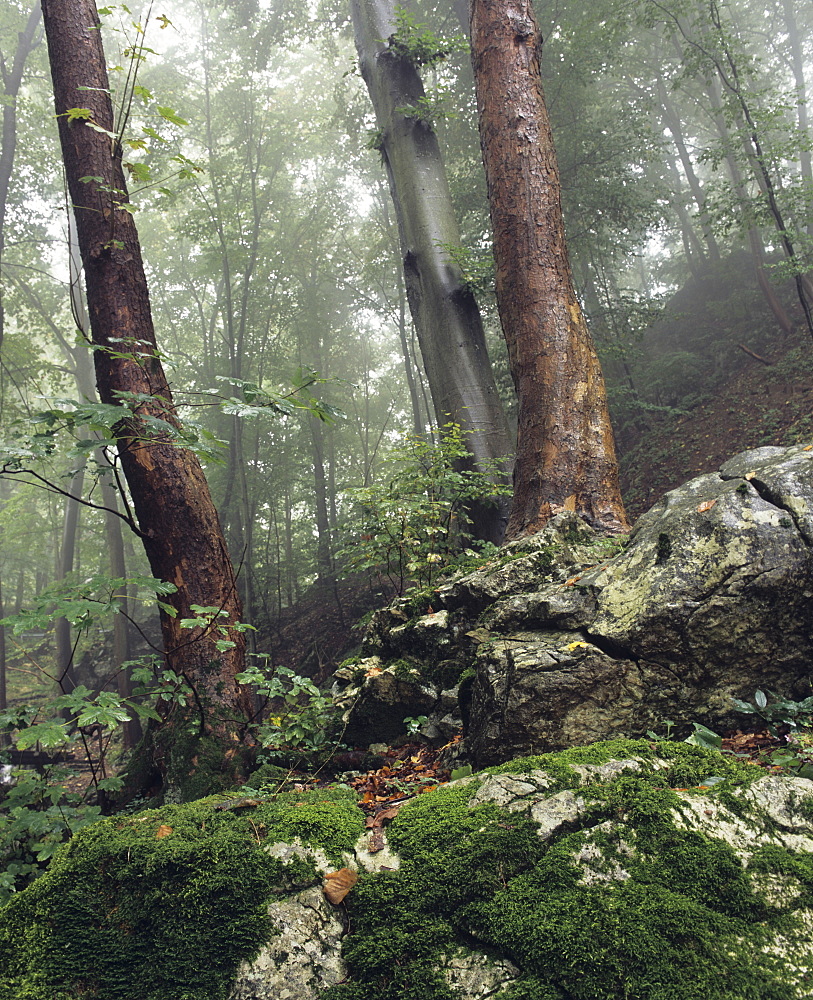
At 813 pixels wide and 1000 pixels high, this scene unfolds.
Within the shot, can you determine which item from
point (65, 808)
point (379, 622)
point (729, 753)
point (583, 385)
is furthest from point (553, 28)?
point (65, 808)

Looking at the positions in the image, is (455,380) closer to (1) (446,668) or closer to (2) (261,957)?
(1) (446,668)

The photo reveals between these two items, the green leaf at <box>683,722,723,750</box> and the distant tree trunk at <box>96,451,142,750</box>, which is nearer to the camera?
the green leaf at <box>683,722,723,750</box>

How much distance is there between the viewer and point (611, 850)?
5.26 ft

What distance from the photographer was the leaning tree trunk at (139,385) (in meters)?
3.47

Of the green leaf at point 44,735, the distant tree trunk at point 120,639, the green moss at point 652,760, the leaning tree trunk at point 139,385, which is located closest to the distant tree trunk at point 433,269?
the leaning tree trunk at point 139,385

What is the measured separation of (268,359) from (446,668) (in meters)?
15.7

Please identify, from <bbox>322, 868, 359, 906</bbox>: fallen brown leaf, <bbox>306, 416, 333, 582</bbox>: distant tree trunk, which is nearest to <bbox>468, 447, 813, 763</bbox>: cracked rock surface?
<bbox>322, 868, 359, 906</bbox>: fallen brown leaf

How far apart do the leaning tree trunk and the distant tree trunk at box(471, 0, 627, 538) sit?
2259 mm

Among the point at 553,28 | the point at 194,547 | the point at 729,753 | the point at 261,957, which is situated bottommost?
the point at 261,957

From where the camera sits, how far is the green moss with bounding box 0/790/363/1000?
1491 millimetres

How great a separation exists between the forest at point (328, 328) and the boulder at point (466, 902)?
676 millimetres

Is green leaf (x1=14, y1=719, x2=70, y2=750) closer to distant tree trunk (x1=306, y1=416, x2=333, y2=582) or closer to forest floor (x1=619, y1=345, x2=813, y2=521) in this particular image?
forest floor (x1=619, y1=345, x2=813, y2=521)

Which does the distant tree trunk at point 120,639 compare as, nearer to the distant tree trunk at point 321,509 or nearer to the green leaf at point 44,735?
the distant tree trunk at point 321,509

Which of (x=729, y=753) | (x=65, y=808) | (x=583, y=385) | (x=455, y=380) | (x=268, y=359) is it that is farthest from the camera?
(x=268, y=359)
